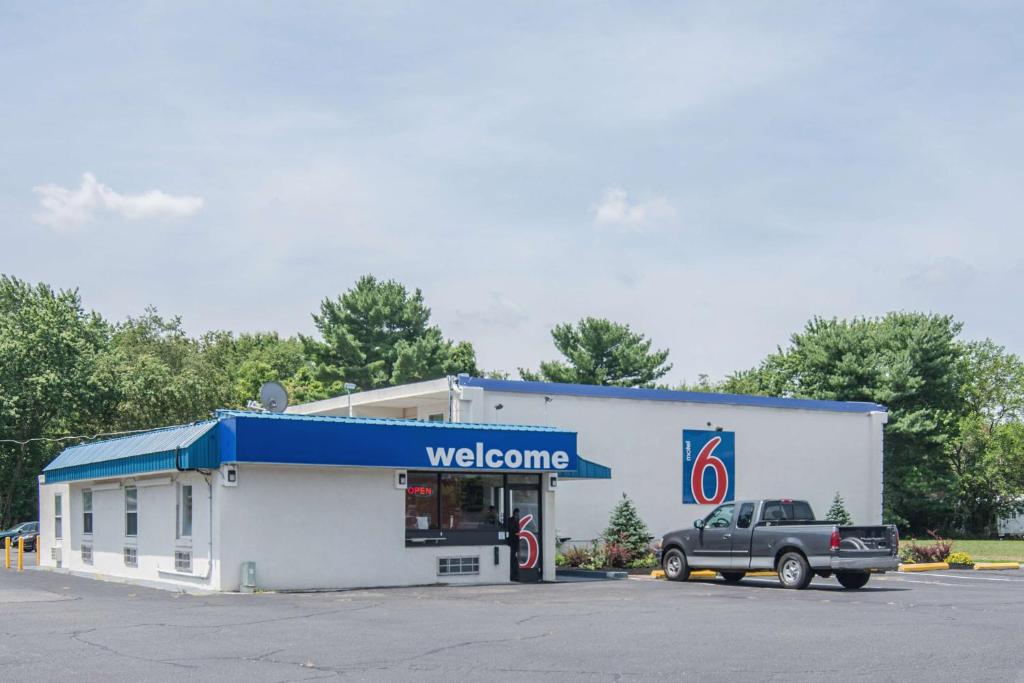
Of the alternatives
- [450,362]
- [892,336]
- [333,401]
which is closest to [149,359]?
[450,362]

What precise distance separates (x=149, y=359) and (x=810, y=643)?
55673mm

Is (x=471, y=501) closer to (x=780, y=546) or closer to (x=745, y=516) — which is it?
(x=745, y=516)

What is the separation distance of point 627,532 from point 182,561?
12492mm

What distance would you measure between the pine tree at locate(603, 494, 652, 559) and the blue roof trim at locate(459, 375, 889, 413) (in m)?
3.59

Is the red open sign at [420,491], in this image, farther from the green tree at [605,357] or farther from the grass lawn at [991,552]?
the green tree at [605,357]

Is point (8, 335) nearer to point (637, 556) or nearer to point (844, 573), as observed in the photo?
point (637, 556)

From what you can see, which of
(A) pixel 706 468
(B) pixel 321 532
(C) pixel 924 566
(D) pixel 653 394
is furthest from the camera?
(A) pixel 706 468

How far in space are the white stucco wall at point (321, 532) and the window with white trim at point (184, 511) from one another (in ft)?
7.05

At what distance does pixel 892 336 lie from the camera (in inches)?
2443

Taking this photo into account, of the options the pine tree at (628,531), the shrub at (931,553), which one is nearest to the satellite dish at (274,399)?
the pine tree at (628,531)

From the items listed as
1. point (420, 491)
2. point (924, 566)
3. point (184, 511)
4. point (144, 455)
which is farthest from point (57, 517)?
point (924, 566)

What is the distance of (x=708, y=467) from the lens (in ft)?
121

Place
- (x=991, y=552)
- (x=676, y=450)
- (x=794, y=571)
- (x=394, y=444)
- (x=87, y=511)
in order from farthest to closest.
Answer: (x=991, y=552), (x=676, y=450), (x=87, y=511), (x=394, y=444), (x=794, y=571)

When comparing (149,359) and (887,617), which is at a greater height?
(149,359)
